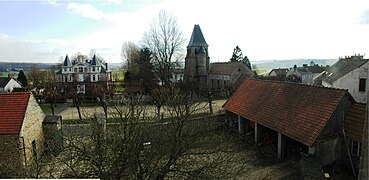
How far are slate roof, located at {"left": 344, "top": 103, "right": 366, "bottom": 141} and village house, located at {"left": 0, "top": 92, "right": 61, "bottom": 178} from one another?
1658 cm

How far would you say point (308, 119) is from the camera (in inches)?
622

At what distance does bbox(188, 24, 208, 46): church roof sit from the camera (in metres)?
50.2

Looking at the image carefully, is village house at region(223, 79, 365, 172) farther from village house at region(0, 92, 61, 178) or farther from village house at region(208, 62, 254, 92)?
village house at region(208, 62, 254, 92)

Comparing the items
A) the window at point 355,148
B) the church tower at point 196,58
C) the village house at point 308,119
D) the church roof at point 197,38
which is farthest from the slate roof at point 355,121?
the church roof at point 197,38

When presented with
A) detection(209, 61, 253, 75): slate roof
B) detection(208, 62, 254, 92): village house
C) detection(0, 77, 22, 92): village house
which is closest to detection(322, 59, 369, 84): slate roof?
detection(208, 62, 254, 92): village house

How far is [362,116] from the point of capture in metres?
14.9

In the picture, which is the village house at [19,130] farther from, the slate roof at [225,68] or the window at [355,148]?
the slate roof at [225,68]

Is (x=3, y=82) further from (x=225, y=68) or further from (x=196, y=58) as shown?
(x=225, y=68)

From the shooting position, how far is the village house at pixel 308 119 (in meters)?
14.8

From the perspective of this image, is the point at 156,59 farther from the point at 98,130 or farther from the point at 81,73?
the point at 98,130

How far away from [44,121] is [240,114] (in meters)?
14.3

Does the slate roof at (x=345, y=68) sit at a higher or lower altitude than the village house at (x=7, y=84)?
higher

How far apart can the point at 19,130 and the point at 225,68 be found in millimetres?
41150

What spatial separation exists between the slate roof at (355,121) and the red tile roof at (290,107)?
3.61ft
